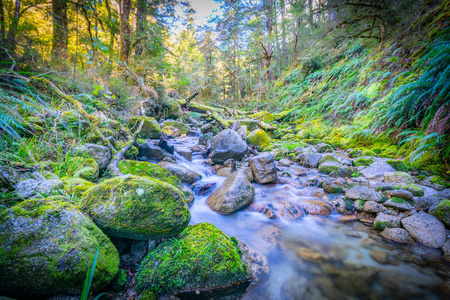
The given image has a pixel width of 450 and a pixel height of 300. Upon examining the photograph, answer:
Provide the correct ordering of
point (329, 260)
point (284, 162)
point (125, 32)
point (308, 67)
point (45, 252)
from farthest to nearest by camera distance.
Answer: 1. point (308, 67)
2. point (125, 32)
3. point (284, 162)
4. point (329, 260)
5. point (45, 252)

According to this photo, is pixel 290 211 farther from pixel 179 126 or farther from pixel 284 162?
pixel 179 126

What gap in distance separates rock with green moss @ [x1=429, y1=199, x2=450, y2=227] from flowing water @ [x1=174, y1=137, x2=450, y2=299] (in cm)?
52

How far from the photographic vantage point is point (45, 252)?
1.25 m

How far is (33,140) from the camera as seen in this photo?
2.74 m

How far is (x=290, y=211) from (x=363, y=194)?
159 cm

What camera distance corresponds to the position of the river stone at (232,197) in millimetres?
3658

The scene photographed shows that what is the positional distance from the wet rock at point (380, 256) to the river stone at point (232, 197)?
86.7 inches

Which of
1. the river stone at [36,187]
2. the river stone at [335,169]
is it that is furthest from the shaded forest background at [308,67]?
the river stone at [335,169]

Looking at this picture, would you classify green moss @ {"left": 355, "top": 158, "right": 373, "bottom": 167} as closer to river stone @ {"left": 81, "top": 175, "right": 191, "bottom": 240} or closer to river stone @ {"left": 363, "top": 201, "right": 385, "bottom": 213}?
river stone @ {"left": 363, "top": 201, "right": 385, "bottom": 213}

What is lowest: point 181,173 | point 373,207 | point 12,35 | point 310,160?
point 373,207

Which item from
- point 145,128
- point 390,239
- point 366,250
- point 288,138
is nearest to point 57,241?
point 366,250

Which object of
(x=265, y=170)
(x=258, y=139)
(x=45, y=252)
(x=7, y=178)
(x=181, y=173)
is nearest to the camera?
(x=45, y=252)

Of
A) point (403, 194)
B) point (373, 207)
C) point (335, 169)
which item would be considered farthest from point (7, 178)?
point (335, 169)

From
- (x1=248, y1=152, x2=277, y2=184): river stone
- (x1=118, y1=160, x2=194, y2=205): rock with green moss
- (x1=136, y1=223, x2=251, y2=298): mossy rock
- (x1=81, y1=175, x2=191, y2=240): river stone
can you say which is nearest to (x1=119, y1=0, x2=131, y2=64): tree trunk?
(x1=118, y1=160, x2=194, y2=205): rock with green moss
